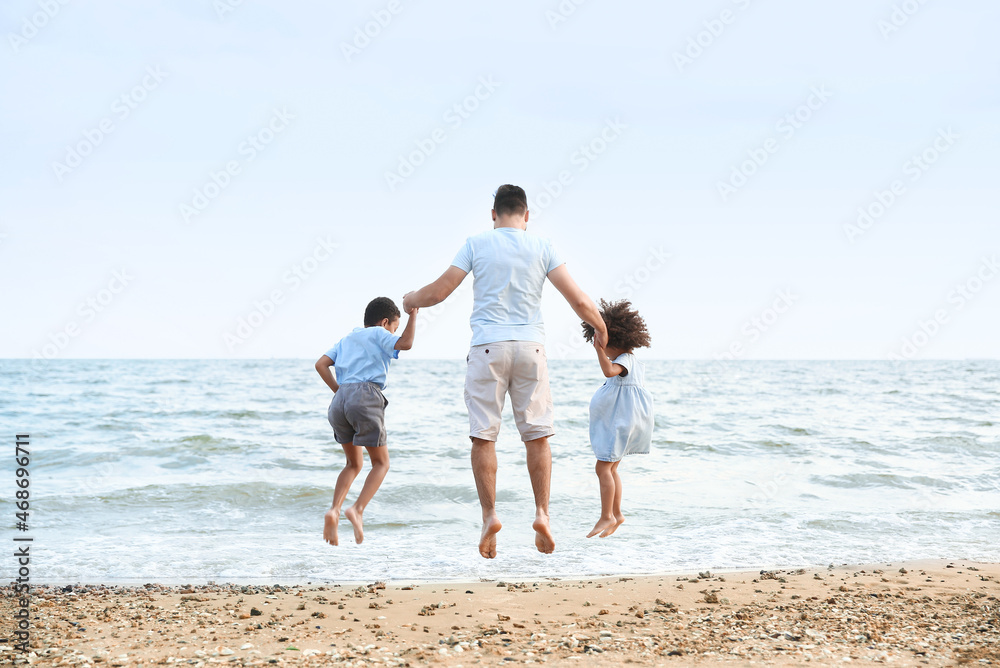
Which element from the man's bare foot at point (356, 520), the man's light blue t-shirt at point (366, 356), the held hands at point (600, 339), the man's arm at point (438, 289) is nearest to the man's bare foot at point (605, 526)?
the held hands at point (600, 339)

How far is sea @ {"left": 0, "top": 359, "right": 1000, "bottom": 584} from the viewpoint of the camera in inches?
326

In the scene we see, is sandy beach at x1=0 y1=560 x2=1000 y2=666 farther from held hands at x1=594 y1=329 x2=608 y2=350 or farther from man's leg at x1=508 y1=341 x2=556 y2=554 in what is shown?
A: held hands at x1=594 y1=329 x2=608 y2=350

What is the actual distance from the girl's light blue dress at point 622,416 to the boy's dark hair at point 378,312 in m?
1.73

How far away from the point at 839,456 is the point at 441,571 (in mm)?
10131

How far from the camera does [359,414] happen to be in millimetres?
5887

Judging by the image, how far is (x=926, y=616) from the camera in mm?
5949

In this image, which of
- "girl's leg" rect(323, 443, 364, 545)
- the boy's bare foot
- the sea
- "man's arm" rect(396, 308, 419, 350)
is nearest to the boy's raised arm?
"man's arm" rect(396, 308, 419, 350)

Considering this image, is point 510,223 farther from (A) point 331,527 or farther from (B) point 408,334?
(A) point 331,527

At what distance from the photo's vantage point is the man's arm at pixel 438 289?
16.2 ft

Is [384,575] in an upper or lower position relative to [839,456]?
lower

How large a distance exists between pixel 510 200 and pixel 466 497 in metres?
7.29

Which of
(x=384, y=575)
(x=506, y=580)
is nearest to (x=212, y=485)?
(x=384, y=575)

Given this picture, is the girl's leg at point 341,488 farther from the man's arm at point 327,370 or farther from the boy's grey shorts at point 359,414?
the man's arm at point 327,370

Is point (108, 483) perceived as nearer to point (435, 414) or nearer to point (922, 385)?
point (435, 414)
